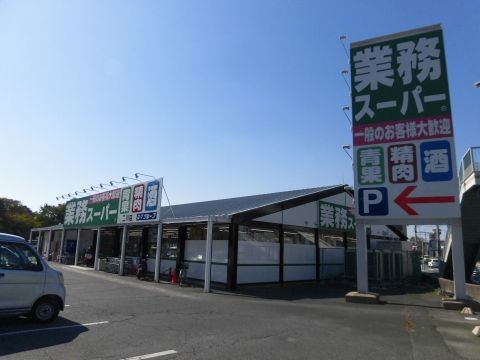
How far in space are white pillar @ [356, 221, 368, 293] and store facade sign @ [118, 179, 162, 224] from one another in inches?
392

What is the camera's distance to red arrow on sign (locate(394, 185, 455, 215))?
1335cm

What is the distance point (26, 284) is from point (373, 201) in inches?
447

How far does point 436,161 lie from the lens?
44.6 feet

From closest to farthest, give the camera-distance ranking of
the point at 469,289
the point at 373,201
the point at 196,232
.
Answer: the point at 373,201 < the point at 469,289 < the point at 196,232

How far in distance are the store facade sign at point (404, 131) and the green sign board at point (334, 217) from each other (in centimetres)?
787

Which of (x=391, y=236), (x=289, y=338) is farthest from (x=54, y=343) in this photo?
(x=391, y=236)

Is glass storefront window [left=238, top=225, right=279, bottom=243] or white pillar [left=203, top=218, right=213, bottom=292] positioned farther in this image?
glass storefront window [left=238, top=225, right=279, bottom=243]

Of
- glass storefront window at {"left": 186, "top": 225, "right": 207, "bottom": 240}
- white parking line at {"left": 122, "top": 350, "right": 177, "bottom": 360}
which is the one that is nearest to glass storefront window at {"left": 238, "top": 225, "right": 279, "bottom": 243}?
glass storefront window at {"left": 186, "top": 225, "right": 207, "bottom": 240}

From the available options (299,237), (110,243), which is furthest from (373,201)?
(110,243)

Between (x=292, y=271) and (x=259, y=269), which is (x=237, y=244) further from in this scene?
(x=292, y=271)

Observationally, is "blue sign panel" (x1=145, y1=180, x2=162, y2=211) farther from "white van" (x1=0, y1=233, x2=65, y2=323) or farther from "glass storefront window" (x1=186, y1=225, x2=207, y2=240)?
"white van" (x1=0, y1=233, x2=65, y2=323)

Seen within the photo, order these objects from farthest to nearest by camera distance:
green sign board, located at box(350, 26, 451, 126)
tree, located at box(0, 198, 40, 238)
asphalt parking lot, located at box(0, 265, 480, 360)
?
tree, located at box(0, 198, 40, 238)
green sign board, located at box(350, 26, 451, 126)
asphalt parking lot, located at box(0, 265, 480, 360)

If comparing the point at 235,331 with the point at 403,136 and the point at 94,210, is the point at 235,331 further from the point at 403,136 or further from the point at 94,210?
the point at 94,210

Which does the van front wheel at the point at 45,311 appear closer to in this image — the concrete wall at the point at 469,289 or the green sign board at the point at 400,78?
the green sign board at the point at 400,78
